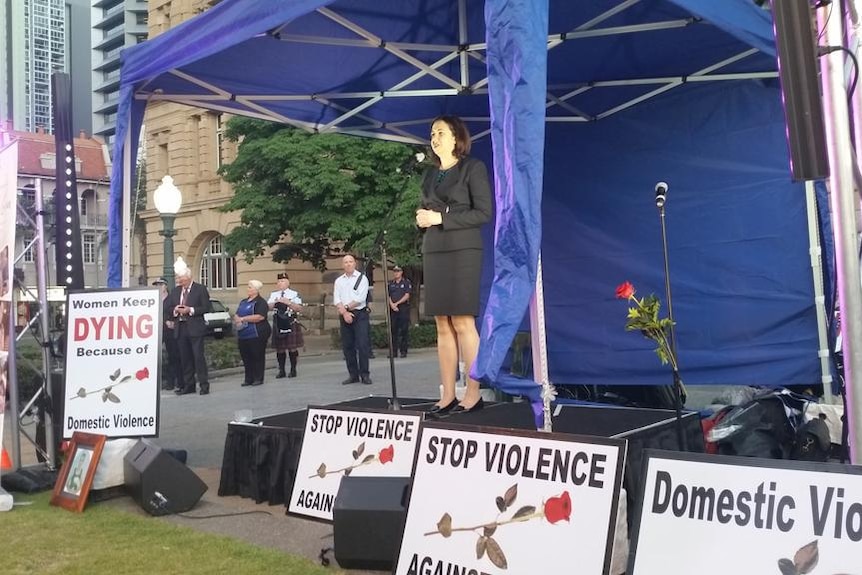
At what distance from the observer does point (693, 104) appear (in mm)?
6328

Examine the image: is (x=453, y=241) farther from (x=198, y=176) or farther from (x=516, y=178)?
(x=198, y=176)

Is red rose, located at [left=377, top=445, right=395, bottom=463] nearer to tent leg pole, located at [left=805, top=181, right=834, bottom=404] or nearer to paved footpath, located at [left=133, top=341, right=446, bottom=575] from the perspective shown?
paved footpath, located at [left=133, top=341, right=446, bottom=575]

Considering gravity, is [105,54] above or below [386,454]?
above

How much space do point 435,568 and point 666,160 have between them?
464 cm

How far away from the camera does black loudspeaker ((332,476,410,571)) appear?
11.4 feet

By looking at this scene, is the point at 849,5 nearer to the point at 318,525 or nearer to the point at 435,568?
the point at 435,568

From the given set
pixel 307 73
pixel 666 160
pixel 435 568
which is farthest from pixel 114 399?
pixel 666 160

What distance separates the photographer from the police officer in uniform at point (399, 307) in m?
13.3

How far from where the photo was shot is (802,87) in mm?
2531

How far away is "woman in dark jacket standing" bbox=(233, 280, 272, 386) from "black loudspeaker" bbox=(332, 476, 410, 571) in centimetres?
786

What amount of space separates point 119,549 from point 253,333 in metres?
7.21

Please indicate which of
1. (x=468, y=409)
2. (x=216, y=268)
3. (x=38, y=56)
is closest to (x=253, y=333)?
(x=468, y=409)

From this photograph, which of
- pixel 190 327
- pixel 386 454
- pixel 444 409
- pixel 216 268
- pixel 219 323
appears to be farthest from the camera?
pixel 216 268

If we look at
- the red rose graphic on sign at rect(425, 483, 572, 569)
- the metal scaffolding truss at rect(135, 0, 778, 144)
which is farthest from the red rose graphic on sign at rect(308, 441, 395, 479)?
the metal scaffolding truss at rect(135, 0, 778, 144)
